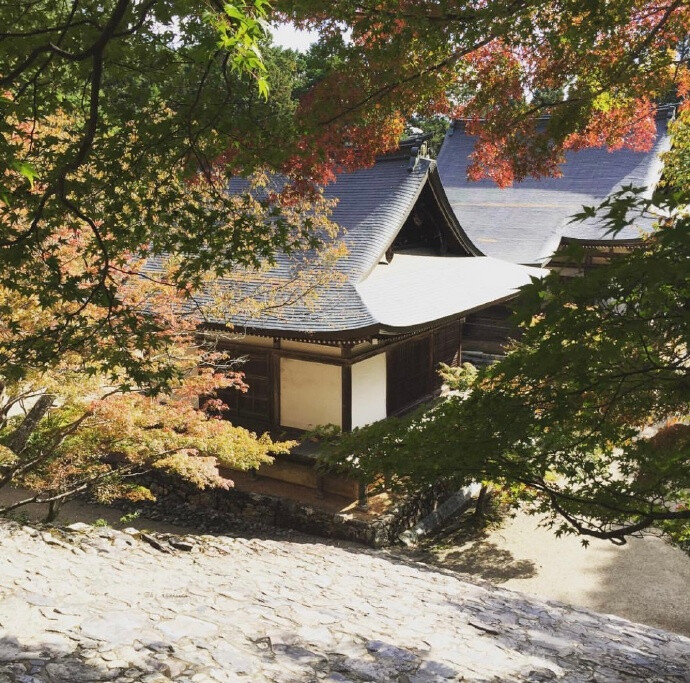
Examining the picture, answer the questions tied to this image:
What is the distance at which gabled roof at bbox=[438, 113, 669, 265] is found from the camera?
19.8 m

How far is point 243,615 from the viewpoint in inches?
216

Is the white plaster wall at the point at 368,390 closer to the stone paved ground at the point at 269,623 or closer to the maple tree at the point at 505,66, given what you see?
the stone paved ground at the point at 269,623

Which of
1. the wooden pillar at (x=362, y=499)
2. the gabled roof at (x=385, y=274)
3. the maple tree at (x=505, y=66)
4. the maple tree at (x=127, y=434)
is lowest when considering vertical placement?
the wooden pillar at (x=362, y=499)

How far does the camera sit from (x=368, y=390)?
36.5 feet

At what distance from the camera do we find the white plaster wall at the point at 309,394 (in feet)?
34.7

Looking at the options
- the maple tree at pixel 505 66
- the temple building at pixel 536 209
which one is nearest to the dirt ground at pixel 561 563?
the maple tree at pixel 505 66

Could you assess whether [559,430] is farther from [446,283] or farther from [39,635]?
[446,283]

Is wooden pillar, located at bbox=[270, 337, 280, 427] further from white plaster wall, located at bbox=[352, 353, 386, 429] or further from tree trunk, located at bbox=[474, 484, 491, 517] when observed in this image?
tree trunk, located at bbox=[474, 484, 491, 517]

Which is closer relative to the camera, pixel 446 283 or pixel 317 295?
pixel 317 295

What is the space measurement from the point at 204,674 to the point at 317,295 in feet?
22.6

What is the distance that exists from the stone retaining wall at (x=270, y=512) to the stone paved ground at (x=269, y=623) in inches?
58.4

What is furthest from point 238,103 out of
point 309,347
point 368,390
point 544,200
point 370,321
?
point 544,200

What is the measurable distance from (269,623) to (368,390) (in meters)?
6.06

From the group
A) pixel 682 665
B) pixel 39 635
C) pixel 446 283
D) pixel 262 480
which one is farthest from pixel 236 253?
pixel 446 283
